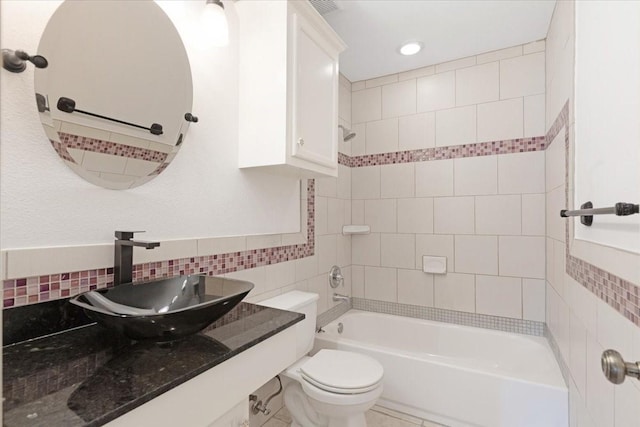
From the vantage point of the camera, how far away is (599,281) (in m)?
1.08

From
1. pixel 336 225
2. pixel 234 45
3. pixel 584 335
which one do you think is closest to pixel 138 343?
pixel 234 45

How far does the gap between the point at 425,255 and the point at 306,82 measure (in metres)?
1.68

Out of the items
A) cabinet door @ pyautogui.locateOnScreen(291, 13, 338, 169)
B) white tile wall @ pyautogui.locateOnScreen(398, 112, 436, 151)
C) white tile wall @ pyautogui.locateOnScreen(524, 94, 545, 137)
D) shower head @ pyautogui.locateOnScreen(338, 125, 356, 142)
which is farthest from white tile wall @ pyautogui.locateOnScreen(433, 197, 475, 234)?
cabinet door @ pyautogui.locateOnScreen(291, 13, 338, 169)

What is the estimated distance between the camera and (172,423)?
0.72 m

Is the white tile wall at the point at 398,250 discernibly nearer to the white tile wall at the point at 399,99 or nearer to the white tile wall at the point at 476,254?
the white tile wall at the point at 476,254

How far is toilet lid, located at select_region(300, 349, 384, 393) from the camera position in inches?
58.6

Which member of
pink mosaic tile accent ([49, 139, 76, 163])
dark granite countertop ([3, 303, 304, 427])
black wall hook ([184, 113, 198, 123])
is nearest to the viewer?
dark granite countertop ([3, 303, 304, 427])

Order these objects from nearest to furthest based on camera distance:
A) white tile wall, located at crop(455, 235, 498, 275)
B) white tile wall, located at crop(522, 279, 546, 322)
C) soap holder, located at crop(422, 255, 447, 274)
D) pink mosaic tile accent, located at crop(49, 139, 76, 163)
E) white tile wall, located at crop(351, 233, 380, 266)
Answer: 1. pink mosaic tile accent, located at crop(49, 139, 76, 163)
2. white tile wall, located at crop(522, 279, 546, 322)
3. white tile wall, located at crop(455, 235, 498, 275)
4. soap holder, located at crop(422, 255, 447, 274)
5. white tile wall, located at crop(351, 233, 380, 266)

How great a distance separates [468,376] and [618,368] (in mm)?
1252

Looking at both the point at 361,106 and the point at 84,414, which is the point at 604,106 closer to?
the point at 84,414

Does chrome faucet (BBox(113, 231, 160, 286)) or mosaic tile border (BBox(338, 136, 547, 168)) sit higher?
mosaic tile border (BBox(338, 136, 547, 168))

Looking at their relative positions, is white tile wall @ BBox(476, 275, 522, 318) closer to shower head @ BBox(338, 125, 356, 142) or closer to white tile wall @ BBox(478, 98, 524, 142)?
white tile wall @ BBox(478, 98, 524, 142)

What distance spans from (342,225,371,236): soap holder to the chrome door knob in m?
2.04

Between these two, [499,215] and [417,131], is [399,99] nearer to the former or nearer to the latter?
[417,131]
